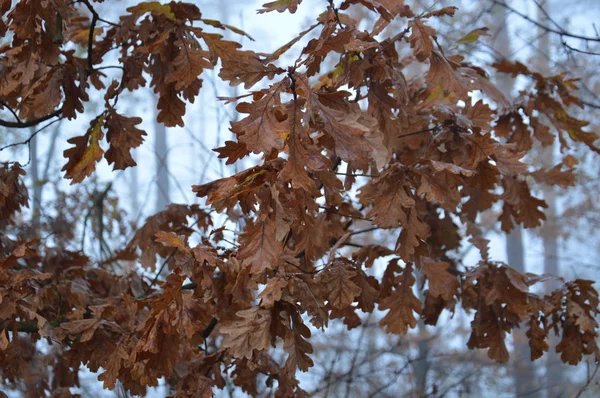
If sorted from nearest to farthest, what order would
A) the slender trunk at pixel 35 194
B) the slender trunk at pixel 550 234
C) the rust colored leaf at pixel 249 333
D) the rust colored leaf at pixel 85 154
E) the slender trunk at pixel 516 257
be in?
1. the rust colored leaf at pixel 249 333
2. the rust colored leaf at pixel 85 154
3. the slender trunk at pixel 35 194
4. the slender trunk at pixel 516 257
5. the slender trunk at pixel 550 234

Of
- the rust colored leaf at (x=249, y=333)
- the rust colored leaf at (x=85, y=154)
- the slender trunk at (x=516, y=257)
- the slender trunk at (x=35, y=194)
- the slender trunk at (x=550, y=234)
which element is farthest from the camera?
the slender trunk at (x=550, y=234)

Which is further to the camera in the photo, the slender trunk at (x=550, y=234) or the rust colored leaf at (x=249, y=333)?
the slender trunk at (x=550, y=234)

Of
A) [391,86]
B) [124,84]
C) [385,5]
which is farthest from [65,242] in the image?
[385,5]

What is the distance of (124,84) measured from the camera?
2135 millimetres

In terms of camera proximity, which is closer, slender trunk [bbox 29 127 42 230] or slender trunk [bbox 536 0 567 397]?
slender trunk [bbox 29 127 42 230]

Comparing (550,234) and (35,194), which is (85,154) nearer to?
(35,194)

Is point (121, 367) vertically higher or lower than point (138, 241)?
lower

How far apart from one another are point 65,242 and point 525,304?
242 cm

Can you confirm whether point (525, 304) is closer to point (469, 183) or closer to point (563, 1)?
point (469, 183)

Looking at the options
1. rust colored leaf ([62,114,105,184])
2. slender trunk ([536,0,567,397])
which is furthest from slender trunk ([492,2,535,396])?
rust colored leaf ([62,114,105,184])

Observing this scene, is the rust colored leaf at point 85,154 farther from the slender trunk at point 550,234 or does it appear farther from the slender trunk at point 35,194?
the slender trunk at point 550,234

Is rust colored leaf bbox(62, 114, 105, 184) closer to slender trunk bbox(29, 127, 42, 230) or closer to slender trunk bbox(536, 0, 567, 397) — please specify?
slender trunk bbox(29, 127, 42, 230)

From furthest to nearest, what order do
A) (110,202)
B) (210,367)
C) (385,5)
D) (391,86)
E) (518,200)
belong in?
(110,202)
(518,200)
(210,367)
(391,86)
(385,5)

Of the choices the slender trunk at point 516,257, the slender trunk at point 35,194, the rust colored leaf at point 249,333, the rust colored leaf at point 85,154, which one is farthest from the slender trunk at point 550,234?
the rust colored leaf at point 249,333
